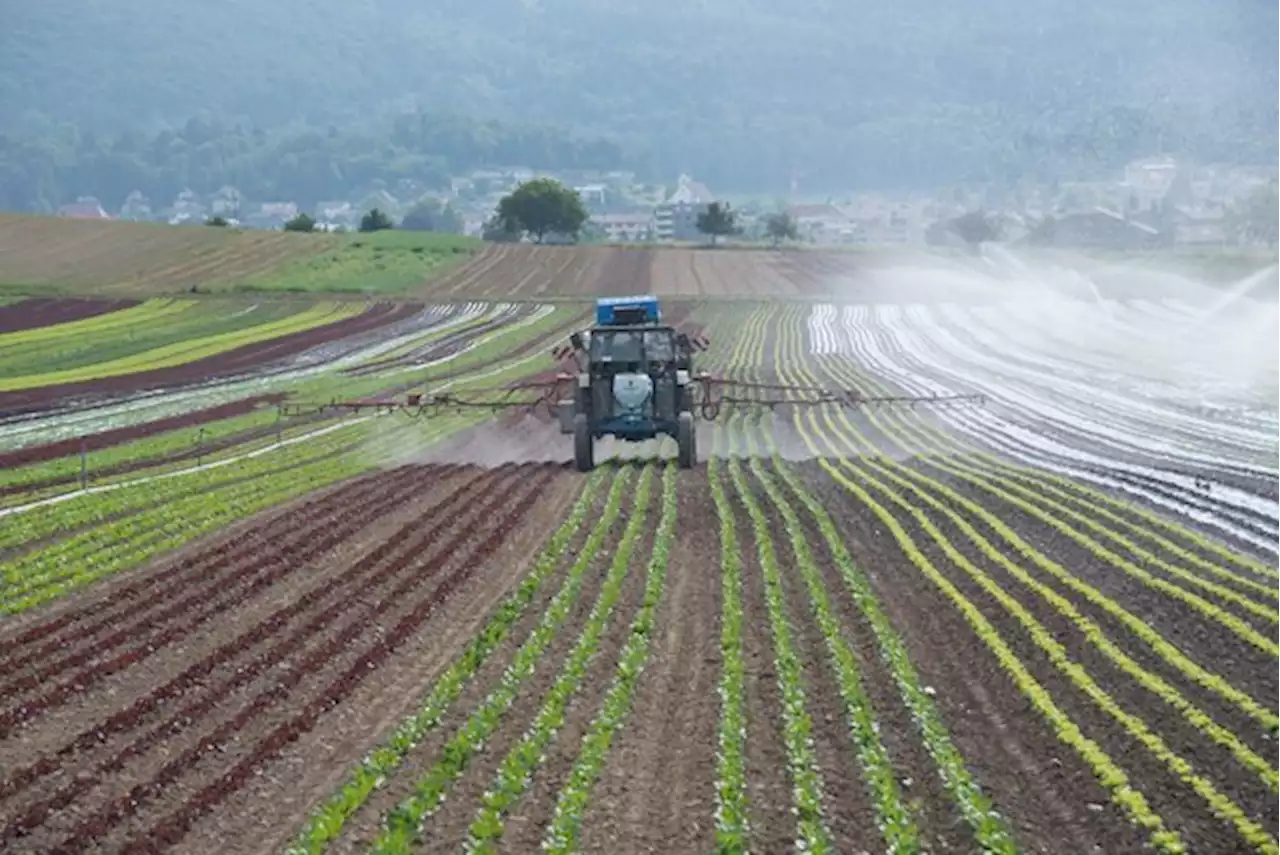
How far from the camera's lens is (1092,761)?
1065 cm

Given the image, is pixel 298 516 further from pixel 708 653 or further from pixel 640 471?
pixel 708 653

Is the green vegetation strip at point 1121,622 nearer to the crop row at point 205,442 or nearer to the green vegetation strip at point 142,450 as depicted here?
the crop row at point 205,442

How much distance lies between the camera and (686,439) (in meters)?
26.0

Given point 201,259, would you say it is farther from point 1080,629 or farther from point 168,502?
point 1080,629

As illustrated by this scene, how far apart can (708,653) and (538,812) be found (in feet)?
13.5

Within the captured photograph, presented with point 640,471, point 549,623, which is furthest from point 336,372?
point 549,623

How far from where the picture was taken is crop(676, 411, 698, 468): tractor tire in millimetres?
26047

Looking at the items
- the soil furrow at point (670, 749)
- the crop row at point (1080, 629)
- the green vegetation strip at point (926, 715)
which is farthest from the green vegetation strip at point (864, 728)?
the crop row at point (1080, 629)

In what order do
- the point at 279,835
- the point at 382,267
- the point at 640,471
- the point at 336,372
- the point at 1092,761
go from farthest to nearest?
the point at 382,267, the point at 336,372, the point at 640,471, the point at 1092,761, the point at 279,835

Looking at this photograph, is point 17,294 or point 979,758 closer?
point 979,758

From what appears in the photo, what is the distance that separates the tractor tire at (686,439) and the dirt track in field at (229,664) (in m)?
5.19

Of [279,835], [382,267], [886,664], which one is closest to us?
[279,835]

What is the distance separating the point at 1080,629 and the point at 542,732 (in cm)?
533

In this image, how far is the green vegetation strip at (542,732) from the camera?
9.80 m
